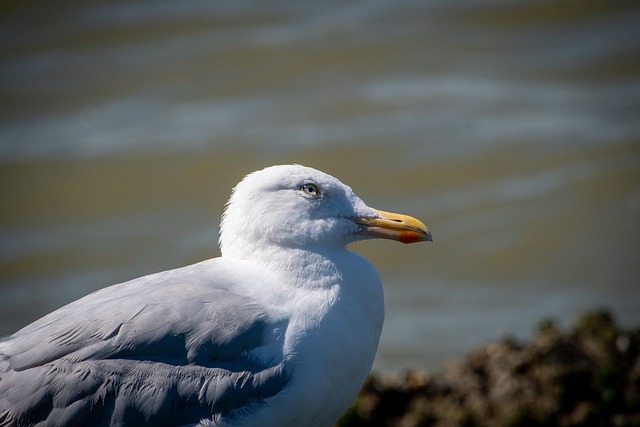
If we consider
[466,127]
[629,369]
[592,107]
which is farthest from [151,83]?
[629,369]

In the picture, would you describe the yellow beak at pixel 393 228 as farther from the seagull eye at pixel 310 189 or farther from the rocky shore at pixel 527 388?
the rocky shore at pixel 527 388

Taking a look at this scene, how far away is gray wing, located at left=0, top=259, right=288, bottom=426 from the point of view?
12.3ft

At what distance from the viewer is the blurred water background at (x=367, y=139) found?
370 inches

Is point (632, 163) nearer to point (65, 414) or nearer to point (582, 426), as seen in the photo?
point (582, 426)

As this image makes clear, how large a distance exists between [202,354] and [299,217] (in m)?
0.77

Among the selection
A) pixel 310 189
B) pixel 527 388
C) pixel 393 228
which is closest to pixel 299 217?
pixel 310 189

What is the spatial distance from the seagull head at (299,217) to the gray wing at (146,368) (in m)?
0.41

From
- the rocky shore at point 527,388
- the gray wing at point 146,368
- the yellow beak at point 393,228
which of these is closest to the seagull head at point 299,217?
the yellow beak at point 393,228

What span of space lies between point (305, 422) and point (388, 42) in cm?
1140

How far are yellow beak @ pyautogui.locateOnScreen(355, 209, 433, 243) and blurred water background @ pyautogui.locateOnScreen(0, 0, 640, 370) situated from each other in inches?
145

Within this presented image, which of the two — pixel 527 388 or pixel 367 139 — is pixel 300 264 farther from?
pixel 367 139

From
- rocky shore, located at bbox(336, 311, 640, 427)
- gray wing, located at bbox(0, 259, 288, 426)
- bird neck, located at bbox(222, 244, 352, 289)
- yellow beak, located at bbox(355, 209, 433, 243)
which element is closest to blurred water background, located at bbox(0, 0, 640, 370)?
rocky shore, located at bbox(336, 311, 640, 427)

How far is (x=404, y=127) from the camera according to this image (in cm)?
1239

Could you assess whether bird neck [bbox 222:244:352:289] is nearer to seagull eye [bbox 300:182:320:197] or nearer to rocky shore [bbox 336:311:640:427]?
seagull eye [bbox 300:182:320:197]
